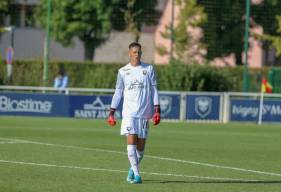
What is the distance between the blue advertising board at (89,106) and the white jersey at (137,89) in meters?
20.5

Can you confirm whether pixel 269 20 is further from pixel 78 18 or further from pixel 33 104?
pixel 33 104

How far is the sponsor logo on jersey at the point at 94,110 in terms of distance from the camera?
35219mm

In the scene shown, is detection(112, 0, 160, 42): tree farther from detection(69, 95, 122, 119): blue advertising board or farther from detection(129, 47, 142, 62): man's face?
detection(129, 47, 142, 62): man's face

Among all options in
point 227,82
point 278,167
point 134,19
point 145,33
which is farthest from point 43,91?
point 145,33

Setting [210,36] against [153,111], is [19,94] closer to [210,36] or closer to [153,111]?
[153,111]

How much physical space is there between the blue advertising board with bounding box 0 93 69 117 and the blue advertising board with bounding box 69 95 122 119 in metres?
0.27

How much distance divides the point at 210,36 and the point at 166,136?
3910 cm

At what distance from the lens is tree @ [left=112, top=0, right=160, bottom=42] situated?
203 ft

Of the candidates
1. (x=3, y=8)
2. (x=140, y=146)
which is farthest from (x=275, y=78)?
(x=140, y=146)

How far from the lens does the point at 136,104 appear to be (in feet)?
47.7

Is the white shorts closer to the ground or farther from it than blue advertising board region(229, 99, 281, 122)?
farther from it

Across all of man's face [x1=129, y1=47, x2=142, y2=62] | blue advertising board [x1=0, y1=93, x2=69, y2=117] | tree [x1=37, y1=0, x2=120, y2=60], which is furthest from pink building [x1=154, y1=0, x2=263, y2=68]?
man's face [x1=129, y1=47, x2=142, y2=62]

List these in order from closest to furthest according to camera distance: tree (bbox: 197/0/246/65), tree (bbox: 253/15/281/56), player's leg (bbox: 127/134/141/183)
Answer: player's leg (bbox: 127/134/141/183), tree (bbox: 253/15/281/56), tree (bbox: 197/0/246/65)

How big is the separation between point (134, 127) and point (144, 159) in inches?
177
